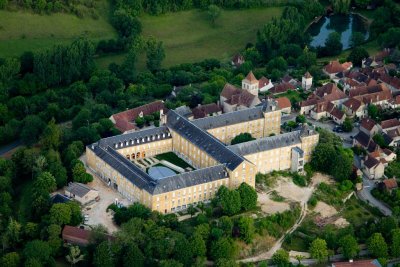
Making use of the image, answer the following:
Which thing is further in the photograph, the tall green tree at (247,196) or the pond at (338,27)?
the pond at (338,27)

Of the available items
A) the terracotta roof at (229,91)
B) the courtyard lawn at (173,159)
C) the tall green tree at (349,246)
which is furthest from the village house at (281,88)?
the tall green tree at (349,246)

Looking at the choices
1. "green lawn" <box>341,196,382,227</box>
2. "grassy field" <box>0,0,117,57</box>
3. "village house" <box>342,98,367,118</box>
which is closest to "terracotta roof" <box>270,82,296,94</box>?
"village house" <box>342,98,367,118</box>

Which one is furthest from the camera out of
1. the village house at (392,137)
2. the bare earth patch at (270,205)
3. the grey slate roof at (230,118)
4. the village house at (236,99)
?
the village house at (236,99)

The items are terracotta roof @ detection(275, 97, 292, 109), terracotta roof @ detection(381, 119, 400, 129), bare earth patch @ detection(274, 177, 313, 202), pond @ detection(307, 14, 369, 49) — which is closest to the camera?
bare earth patch @ detection(274, 177, 313, 202)

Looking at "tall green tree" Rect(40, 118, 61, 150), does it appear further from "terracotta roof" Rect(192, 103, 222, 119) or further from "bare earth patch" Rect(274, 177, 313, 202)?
"bare earth patch" Rect(274, 177, 313, 202)

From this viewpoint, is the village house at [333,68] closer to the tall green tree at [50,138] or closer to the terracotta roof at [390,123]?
the terracotta roof at [390,123]

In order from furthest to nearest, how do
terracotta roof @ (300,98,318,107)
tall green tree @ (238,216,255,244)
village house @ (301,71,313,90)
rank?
village house @ (301,71,313,90)
terracotta roof @ (300,98,318,107)
tall green tree @ (238,216,255,244)
